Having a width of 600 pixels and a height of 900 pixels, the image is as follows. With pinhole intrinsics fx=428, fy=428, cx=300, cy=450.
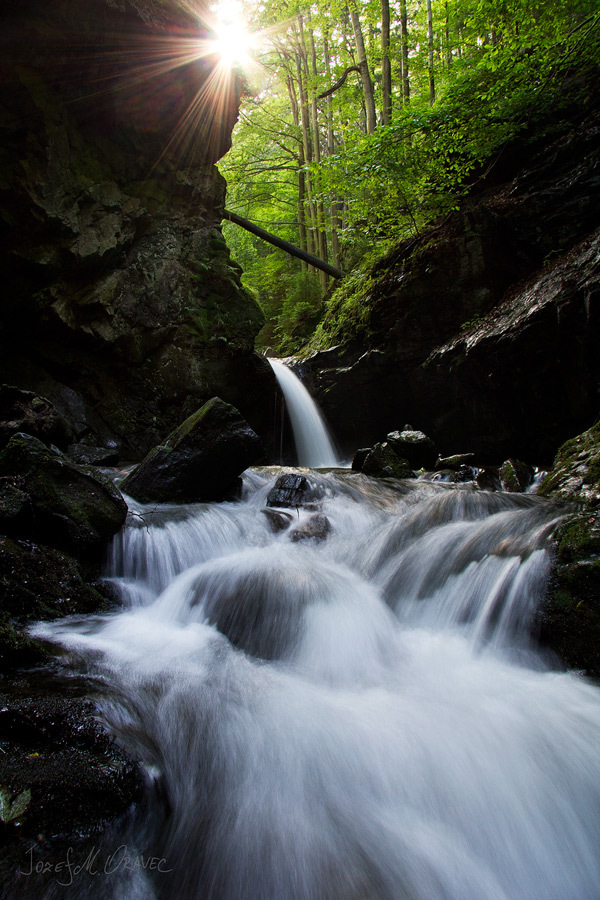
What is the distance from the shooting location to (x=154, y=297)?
9320 millimetres

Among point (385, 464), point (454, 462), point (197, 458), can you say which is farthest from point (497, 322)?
point (197, 458)

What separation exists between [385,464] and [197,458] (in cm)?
345

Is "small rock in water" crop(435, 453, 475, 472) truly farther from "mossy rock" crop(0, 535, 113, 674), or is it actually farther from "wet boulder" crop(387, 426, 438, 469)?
"mossy rock" crop(0, 535, 113, 674)

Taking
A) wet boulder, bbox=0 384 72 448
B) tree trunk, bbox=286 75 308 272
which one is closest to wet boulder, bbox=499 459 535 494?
wet boulder, bbox=0 384 72 448

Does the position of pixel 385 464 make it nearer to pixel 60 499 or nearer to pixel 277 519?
pixel 277 519

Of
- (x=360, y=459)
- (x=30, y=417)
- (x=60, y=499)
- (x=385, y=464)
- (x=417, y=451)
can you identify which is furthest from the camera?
(x=360, y=459)

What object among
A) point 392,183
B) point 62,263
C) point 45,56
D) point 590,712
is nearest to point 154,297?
point 62,263

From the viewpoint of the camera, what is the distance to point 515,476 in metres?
6.25

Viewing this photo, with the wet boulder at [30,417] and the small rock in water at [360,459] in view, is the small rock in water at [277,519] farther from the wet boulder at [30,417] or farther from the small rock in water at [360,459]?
the wet boulder at [30,417]

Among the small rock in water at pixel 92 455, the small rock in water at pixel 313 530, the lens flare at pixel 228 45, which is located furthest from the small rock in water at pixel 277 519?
the lens flare at pixel 228 45

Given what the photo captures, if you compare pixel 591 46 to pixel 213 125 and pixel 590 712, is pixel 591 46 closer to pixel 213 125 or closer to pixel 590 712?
pixel 213 125

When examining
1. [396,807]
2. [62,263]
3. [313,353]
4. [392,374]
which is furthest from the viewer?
[313,353]

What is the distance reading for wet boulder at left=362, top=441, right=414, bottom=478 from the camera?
7496 mm

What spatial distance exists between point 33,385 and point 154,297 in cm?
309
